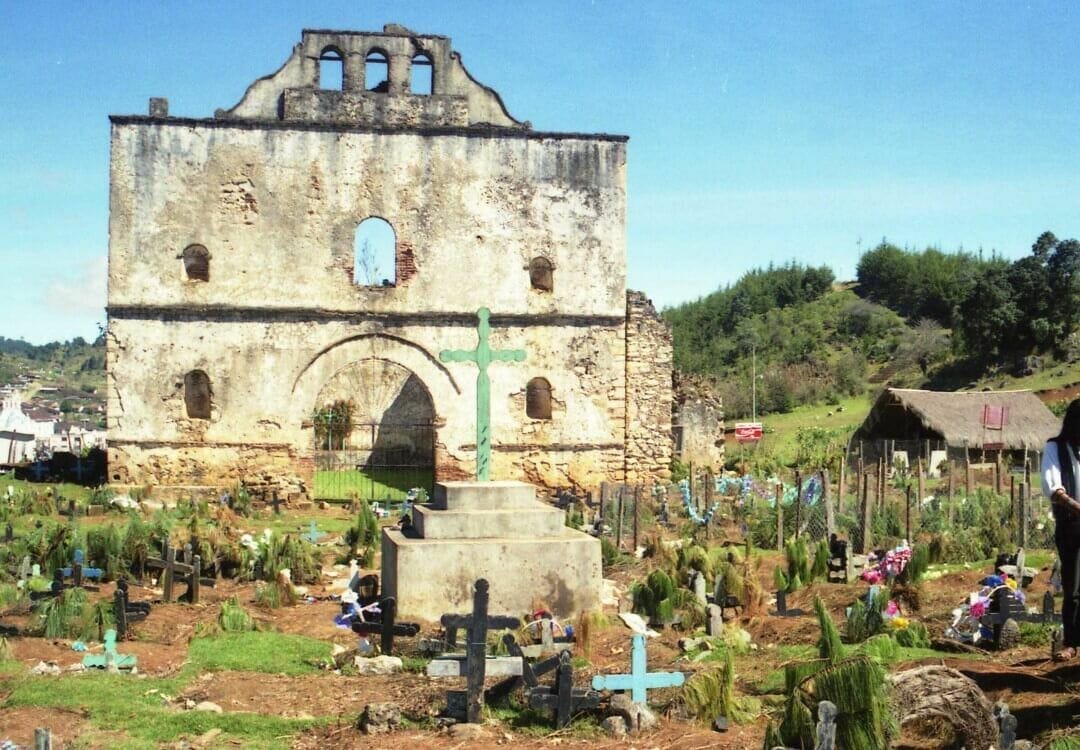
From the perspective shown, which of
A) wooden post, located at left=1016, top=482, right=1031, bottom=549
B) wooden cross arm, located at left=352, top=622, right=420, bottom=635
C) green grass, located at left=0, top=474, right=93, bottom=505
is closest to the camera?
wooden cross arm, located at left=352, top=622, right=420, bottom=635

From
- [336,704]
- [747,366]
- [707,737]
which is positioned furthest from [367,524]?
[747,366]

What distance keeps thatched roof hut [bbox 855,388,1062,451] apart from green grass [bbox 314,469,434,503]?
11192mm

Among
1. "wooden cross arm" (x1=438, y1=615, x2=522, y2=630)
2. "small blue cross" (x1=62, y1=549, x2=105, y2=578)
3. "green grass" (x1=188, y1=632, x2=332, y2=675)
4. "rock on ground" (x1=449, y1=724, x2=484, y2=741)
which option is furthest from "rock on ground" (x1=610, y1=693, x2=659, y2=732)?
"small blue cross" (x1=62, y1=549, x2=105, y2=578)

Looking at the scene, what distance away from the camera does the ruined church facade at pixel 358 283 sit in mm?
22547

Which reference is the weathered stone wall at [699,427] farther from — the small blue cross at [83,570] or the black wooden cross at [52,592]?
the black wooden cross at [52,592]

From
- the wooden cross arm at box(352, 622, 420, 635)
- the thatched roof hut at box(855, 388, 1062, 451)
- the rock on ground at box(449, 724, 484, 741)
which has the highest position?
the thatched roof hut at box(855, 388, 1062, 451)

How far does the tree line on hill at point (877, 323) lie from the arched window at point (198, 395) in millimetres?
25326

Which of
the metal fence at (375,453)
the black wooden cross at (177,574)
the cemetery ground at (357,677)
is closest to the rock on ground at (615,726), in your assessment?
the cemetery ground at (357,677)

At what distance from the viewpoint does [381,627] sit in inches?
387

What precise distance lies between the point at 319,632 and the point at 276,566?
112 inches

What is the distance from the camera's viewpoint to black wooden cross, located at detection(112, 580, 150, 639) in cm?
1012

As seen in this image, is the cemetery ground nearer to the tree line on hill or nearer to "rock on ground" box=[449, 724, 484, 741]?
"rock on ground" box=[449, 724, 484, 741]

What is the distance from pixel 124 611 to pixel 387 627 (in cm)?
229

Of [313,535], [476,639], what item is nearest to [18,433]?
[313,535]
